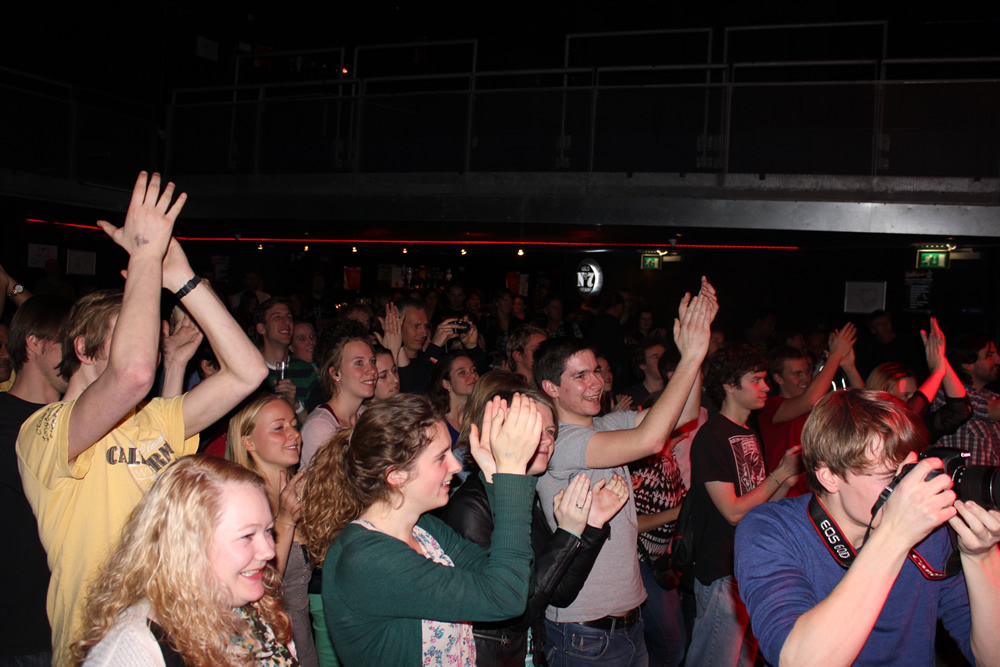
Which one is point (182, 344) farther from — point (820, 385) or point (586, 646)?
point (820, 385)

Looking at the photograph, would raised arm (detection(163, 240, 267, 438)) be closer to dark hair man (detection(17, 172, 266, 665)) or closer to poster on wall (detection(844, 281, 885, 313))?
dark hair man (detection(17, 172, 266, 665))

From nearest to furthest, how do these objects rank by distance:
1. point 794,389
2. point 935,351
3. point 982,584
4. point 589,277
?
1. point 982,584
2. point 935,351
3. point 794,389
4. point 589,277

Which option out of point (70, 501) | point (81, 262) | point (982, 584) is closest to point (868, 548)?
point (982, 584)

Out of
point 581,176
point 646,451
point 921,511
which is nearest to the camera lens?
point 921,511

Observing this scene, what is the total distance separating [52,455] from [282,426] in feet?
3.56

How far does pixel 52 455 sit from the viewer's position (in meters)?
1.76

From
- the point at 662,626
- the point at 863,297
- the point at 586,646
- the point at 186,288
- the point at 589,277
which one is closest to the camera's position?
the point at 186,288

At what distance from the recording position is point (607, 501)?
2141mm

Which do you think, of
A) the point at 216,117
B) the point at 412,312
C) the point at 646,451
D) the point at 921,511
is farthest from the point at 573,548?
the point at 216,117

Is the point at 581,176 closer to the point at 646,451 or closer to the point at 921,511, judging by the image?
the point at 646,451

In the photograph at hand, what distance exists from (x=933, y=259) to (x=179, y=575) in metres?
10.6

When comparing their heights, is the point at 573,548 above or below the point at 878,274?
below

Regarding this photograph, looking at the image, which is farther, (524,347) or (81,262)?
(81,262)

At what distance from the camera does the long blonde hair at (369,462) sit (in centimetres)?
182
